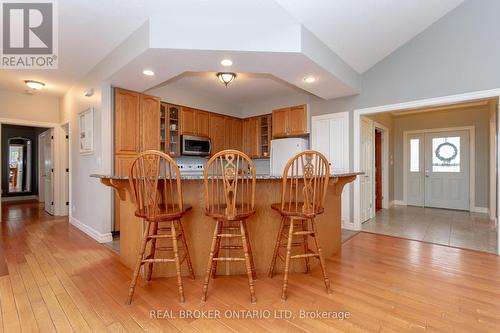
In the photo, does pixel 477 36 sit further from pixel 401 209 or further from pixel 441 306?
pixel 401 209

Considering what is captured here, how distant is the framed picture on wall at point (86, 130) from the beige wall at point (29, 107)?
5.30 ft

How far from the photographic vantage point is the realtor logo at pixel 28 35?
7.92 feet

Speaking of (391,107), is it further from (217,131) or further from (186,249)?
(186,249)

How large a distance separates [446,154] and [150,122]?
6.57 meters

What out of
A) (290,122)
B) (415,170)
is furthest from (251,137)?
(415,170)

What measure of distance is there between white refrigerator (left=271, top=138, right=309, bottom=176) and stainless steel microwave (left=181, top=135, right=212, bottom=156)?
1.36 meters

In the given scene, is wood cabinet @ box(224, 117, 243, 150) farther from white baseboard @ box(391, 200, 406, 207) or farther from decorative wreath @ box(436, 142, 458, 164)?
decorative wreath @ box(436, 142, 458, 164)

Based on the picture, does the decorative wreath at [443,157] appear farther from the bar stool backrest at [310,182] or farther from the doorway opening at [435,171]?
the bar stool backrest at [310,182]

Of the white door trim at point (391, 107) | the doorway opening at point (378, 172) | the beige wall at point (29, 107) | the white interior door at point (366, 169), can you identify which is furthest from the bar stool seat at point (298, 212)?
the beige wall at point (29, 107)

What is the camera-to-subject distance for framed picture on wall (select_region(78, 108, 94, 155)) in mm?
3619

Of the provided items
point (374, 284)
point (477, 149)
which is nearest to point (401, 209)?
point (477, 149)

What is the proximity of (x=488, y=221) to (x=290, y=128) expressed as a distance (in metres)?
4.00

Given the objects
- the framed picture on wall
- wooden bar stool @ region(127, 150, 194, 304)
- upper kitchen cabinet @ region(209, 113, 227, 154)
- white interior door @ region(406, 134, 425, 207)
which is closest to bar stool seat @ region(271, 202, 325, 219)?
wooden bar stool @ region(127, 150, 194, 304)

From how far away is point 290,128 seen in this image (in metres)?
4.92
